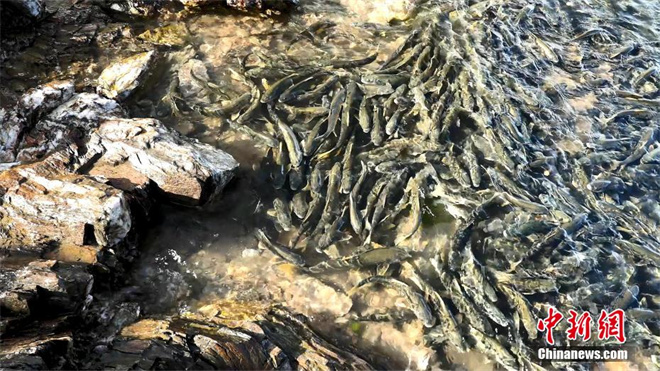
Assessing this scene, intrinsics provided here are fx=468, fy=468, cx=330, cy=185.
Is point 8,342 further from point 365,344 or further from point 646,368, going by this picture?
point 646,368

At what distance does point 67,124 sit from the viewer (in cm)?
572

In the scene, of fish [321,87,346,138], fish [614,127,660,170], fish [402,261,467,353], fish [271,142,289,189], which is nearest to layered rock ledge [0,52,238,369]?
fish [271,142,289,189]

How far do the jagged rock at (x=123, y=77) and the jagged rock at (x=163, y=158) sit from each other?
112 centimetres

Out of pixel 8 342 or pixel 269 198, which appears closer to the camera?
pixel 8 342

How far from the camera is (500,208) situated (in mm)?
5605

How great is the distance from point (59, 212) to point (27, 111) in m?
1.97

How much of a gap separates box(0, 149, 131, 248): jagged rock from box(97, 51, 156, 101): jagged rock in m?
2.11

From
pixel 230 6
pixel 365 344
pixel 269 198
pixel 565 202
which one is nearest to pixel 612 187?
pixel 565 202

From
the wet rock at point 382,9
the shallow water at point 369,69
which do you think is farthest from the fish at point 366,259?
the wet rock at point 382,9

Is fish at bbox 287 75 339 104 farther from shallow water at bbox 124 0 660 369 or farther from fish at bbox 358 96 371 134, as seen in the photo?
fish at bbox 358 96 371 134

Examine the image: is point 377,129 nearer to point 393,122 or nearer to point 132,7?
point 393,122

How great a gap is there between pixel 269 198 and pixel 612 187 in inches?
175

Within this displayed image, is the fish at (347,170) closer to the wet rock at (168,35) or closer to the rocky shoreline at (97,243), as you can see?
the rocky shoreline at (97,243)

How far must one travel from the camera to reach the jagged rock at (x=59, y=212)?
4512 mm
